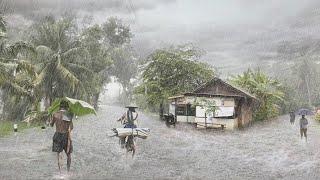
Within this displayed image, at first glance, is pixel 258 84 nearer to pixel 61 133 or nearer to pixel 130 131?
pixel 130 131

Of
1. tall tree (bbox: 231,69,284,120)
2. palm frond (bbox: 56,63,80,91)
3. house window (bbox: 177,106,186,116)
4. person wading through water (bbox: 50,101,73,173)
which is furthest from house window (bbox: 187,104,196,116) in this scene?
person wading through water (bbox: 50,101,73,173)

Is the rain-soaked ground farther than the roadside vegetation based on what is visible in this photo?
No

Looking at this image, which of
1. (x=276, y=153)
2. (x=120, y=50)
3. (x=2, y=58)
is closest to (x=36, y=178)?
(x=276, y=153)

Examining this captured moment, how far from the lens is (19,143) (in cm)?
2064

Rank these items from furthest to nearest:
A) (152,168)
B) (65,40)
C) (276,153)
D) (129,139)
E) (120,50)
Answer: (120,50)
(65,40)
(276,153)
(129,139)
(152,168)

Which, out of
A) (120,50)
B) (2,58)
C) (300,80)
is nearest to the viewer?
(2,58)

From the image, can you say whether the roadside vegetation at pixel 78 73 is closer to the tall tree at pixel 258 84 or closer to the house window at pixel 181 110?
the tall tree at pixel 258 84

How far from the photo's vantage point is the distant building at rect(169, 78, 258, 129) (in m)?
33.9

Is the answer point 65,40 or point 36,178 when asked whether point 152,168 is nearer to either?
point 36,178

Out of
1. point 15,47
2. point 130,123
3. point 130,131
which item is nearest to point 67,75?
point 15,47

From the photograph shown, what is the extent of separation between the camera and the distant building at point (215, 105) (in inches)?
1336

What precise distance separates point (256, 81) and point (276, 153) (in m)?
25.6

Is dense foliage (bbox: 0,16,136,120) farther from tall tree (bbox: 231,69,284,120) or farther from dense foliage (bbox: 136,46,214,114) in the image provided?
tall tree (bbox: 231,69,284,120)

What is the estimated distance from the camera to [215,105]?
112 feet
